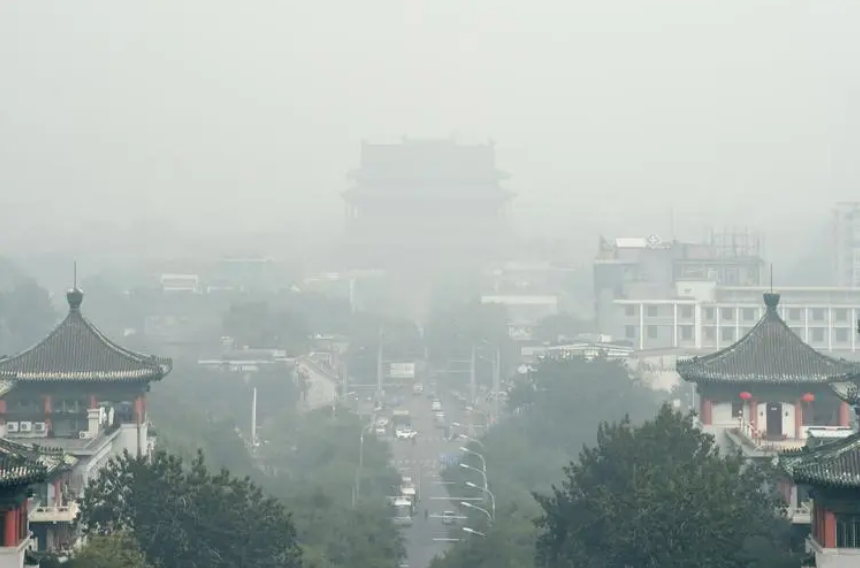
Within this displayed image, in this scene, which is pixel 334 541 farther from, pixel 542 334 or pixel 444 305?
pixel 444 305

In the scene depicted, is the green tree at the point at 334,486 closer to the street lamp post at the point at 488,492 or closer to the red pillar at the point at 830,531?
the street lamp post at the point at 488,492

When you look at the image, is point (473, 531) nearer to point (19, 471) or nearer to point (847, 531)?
point (847, 531)

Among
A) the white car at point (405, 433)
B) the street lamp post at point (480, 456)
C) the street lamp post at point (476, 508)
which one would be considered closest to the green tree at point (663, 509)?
the street lamp post at point (476, 508)

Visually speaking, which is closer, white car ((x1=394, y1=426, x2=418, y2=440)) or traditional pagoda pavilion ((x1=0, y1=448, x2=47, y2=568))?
traditional pagoda pavilion ((x1=0, y1=448, x2=47, y2=568))

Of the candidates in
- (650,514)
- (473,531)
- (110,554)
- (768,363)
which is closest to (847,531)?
(650,514)

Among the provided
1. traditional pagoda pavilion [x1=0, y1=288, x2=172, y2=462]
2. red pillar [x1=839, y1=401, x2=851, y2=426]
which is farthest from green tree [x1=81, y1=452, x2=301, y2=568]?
red pillar [x1=839, y1=401, x2=851, y2=426]

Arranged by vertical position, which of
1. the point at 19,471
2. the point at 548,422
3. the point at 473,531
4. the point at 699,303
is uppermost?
the point at 699,303

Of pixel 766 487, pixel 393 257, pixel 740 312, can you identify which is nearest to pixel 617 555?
pixel 766 487

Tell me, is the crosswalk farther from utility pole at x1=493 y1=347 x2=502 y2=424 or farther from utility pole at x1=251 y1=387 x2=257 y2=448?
utility pole at x1=493 y1=347 x2=502 y2=424
